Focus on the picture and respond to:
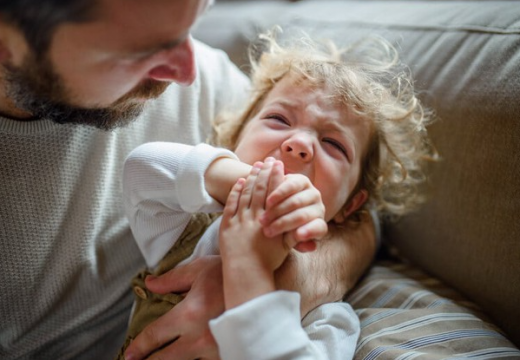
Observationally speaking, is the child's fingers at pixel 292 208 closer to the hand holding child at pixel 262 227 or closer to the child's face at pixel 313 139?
the hand holding child at pixel 262 227

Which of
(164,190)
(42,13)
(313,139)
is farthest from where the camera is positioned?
(313,139)

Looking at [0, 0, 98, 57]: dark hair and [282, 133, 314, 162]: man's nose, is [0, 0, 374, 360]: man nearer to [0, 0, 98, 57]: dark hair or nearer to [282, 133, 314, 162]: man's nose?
[0, 0, 98, 57]: dark hair

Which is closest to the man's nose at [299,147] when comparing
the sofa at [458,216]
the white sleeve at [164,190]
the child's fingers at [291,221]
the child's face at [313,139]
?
the child's face at [313,139]

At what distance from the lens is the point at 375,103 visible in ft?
3.66

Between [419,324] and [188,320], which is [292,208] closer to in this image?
[188,320]

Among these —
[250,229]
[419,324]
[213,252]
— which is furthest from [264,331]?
[419,324]

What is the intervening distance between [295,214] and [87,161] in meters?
0.52

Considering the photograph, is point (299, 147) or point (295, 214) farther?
point (299, 147)

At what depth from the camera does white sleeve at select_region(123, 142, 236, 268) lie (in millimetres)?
903

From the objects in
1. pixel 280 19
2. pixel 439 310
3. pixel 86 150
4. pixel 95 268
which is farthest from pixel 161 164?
pixel 280 19

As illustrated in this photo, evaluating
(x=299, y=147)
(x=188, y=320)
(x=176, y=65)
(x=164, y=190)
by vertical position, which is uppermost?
(x=176, y=65)

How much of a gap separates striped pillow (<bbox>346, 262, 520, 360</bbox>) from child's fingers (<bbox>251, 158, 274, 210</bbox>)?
37 cm

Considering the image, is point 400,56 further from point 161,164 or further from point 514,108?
point 161,164

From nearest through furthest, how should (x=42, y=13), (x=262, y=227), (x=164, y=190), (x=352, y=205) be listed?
(x=42, y=13) → (x=262, y=227) → (x=164, y=190) → (x=352, y=205)
